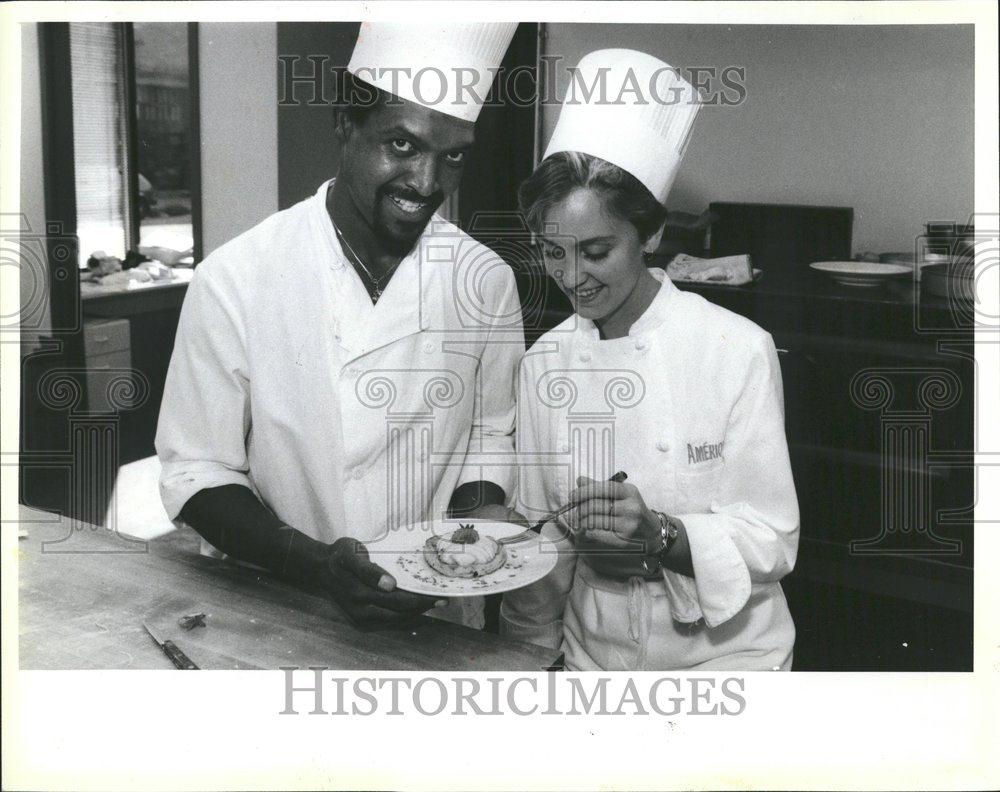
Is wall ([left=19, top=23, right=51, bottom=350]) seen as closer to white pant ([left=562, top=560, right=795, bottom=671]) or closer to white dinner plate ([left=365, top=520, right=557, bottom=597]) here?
white dinner plate ([left=365, top=520, right=557, bottom=597])

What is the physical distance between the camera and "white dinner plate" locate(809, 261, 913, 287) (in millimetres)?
1423

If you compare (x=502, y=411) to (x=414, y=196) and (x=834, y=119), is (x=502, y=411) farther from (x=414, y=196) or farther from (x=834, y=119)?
(x=834, y=119)

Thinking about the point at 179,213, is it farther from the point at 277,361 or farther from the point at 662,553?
the point at 662,553

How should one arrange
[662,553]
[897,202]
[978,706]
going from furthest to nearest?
[897,202], [978,706], [662,553]

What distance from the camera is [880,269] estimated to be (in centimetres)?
144

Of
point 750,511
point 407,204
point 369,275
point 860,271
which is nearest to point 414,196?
point 407,204

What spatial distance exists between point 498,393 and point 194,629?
20.5 inches

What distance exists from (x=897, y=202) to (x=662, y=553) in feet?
2.22

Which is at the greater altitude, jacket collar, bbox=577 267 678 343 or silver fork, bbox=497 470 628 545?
jacket collar, bbox=577 267 678 343

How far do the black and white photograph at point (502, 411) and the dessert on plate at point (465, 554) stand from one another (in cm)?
1

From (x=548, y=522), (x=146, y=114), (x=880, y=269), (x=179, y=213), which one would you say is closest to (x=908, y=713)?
(x=548, y=522)

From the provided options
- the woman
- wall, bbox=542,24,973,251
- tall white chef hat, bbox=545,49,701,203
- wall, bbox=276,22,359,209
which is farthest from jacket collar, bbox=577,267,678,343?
wall, bbox=276,22,359,209

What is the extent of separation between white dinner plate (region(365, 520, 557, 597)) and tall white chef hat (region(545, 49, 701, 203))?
50cm

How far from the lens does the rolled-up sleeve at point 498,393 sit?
4.38ft
